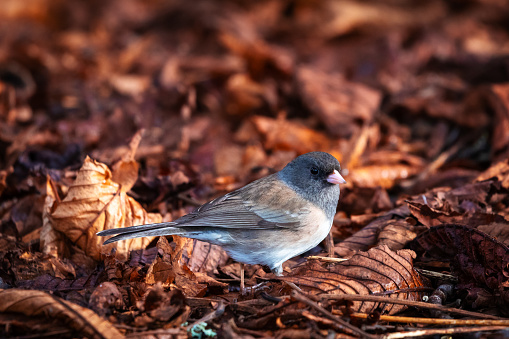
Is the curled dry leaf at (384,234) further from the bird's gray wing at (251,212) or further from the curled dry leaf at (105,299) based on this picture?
the curled dry leaf at (105,299)

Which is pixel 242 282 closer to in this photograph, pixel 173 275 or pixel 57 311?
pixel 173 275

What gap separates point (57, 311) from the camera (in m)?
1.93

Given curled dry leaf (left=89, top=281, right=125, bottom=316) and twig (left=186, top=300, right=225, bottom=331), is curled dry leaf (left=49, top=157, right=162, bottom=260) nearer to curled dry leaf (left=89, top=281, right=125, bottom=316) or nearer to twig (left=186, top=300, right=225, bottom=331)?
curled dry leaf (left=89, top=281, right=125, bottom=316)

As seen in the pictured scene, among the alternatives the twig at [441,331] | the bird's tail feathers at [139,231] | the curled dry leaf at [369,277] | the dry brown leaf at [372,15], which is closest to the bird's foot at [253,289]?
the curled dry leaf at [369,277]

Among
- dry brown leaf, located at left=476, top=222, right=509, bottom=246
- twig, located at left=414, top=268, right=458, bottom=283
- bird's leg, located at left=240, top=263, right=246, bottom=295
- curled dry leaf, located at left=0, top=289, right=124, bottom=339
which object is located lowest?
bird's leg, located at left=240, top=263, right=246, bottom=295

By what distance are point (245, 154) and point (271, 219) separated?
1492 mm

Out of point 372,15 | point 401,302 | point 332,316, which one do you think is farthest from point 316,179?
point 372,15

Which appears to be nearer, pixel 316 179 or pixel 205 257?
pixel 205 257

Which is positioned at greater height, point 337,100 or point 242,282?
point 337,100

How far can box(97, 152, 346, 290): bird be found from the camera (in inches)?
105

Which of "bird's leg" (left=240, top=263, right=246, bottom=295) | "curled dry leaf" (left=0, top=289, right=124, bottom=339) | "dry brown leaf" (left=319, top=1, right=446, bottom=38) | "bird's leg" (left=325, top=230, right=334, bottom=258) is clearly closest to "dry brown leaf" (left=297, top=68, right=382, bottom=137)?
"bird's leg" (left=325, top=230, right=334, bottom=258)

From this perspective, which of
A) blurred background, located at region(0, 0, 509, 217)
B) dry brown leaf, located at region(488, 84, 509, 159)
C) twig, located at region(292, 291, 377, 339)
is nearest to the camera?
twig, located at region(292, 291, 377, 339)

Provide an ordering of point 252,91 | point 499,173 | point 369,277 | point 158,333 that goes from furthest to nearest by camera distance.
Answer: point 252,91
point 499,173
point 369,277
point 158,333

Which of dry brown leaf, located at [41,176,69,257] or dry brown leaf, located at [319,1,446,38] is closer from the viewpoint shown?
dry brown leaf, located at [41,176,69,257]
